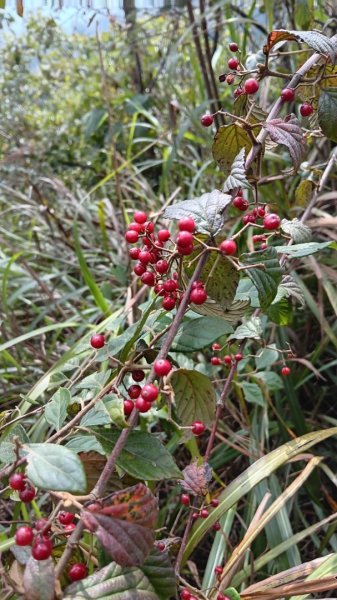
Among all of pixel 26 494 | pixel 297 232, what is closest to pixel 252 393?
pixel 297 232

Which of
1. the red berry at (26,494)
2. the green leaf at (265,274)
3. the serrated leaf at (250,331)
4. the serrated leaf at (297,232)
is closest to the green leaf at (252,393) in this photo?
the serrated leaf at (250,331)

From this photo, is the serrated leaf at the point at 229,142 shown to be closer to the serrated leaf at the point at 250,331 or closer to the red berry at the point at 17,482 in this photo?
the serrated leaf at the point at 250,331

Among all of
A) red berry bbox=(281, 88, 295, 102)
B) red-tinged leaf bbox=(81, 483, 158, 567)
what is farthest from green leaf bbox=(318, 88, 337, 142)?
red-tinged leaf bbox=(81, 483, 158, 567)

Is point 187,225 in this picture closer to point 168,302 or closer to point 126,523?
point 168,302

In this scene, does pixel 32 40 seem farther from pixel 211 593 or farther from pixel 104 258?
pixel 211 593

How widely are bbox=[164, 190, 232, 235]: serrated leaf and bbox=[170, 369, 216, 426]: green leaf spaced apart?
0.40ft

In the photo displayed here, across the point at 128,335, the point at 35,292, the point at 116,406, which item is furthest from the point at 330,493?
the point at 35,292

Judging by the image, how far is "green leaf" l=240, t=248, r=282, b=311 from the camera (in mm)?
477

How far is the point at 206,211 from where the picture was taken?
1.50 ft

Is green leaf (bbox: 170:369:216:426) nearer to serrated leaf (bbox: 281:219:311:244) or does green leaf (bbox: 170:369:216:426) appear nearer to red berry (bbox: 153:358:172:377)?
red berry (bbox: 153:358:172:377)

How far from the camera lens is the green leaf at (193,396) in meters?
0.49

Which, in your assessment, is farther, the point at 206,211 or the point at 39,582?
the point at 206,211

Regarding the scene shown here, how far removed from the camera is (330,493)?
1052 millimetres

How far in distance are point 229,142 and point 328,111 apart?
10 cm
